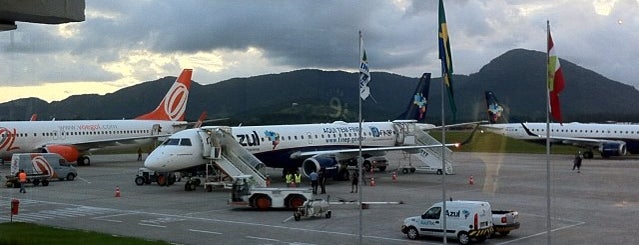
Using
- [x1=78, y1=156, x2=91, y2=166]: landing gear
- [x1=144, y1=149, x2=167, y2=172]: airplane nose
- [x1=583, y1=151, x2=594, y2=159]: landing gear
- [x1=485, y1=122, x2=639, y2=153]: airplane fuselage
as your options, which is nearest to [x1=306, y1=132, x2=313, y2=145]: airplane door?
[x1=144, y1=149, x2=167, y2=172]: airplane nose

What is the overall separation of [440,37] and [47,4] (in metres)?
9.38

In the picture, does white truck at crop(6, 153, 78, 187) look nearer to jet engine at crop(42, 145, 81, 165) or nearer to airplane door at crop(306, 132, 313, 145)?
jet engine at crop(42, 145, 81, 165)

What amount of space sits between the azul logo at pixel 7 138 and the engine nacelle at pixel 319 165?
24.2 meters

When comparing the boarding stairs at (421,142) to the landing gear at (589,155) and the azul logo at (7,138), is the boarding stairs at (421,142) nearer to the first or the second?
the landing gear at (589,155)

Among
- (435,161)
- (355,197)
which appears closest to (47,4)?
(355,197)

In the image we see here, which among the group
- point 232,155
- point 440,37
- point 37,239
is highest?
point 440,37

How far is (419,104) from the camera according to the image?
52719 millimetres

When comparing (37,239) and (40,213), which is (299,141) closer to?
(40,213)

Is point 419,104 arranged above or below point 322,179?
above

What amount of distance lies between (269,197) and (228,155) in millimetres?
8408

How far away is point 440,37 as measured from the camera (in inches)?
664

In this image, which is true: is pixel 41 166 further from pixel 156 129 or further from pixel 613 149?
pixel 613 149

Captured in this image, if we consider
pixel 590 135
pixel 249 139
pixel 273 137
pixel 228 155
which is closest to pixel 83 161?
pixel 273 137

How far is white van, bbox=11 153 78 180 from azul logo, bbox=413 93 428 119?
24190mm
